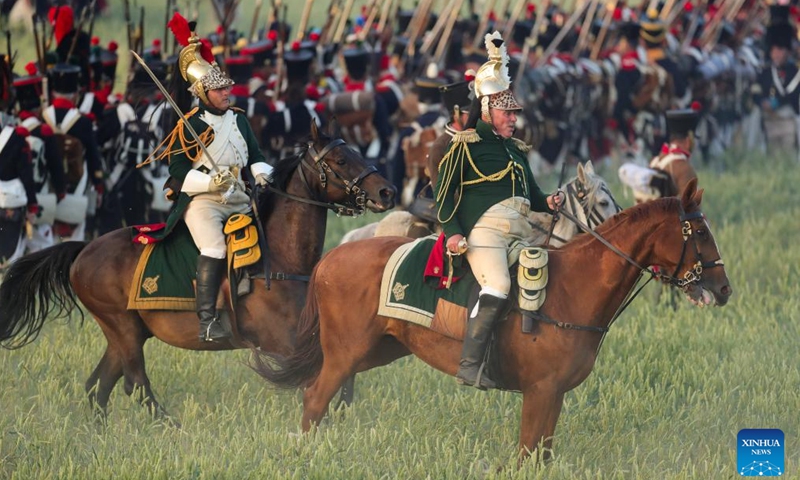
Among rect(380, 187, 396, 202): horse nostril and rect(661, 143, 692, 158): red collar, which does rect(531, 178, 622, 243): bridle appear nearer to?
rect(380, 187, 396, 202): horse nostril

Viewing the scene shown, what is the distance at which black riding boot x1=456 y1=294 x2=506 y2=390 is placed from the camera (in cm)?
849

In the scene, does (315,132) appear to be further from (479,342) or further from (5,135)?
(5,135)

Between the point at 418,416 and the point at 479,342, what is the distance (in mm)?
1420

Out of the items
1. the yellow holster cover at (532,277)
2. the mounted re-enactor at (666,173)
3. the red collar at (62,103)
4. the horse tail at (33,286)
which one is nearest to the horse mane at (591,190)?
the yellow holster cover at (532,277)

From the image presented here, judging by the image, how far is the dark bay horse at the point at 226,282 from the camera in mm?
9750

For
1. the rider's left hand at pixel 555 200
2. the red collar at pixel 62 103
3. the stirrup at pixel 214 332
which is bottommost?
the red collar at pixel 62 103

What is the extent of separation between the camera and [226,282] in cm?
980

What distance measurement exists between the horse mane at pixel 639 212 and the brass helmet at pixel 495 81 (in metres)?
0.84

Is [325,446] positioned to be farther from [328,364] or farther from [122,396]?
[122,396]

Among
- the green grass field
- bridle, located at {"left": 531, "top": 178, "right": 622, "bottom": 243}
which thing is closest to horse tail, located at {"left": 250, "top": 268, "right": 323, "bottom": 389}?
the green grass field

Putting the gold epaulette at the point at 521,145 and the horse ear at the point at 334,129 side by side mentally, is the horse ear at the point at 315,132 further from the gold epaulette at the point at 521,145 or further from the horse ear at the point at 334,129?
the gold epaulette at the point at 521,145

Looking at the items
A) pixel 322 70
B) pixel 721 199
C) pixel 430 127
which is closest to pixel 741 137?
pixel 721 199

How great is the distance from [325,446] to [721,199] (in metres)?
12.6

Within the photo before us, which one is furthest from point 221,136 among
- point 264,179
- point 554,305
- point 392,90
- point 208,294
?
point 392,90
